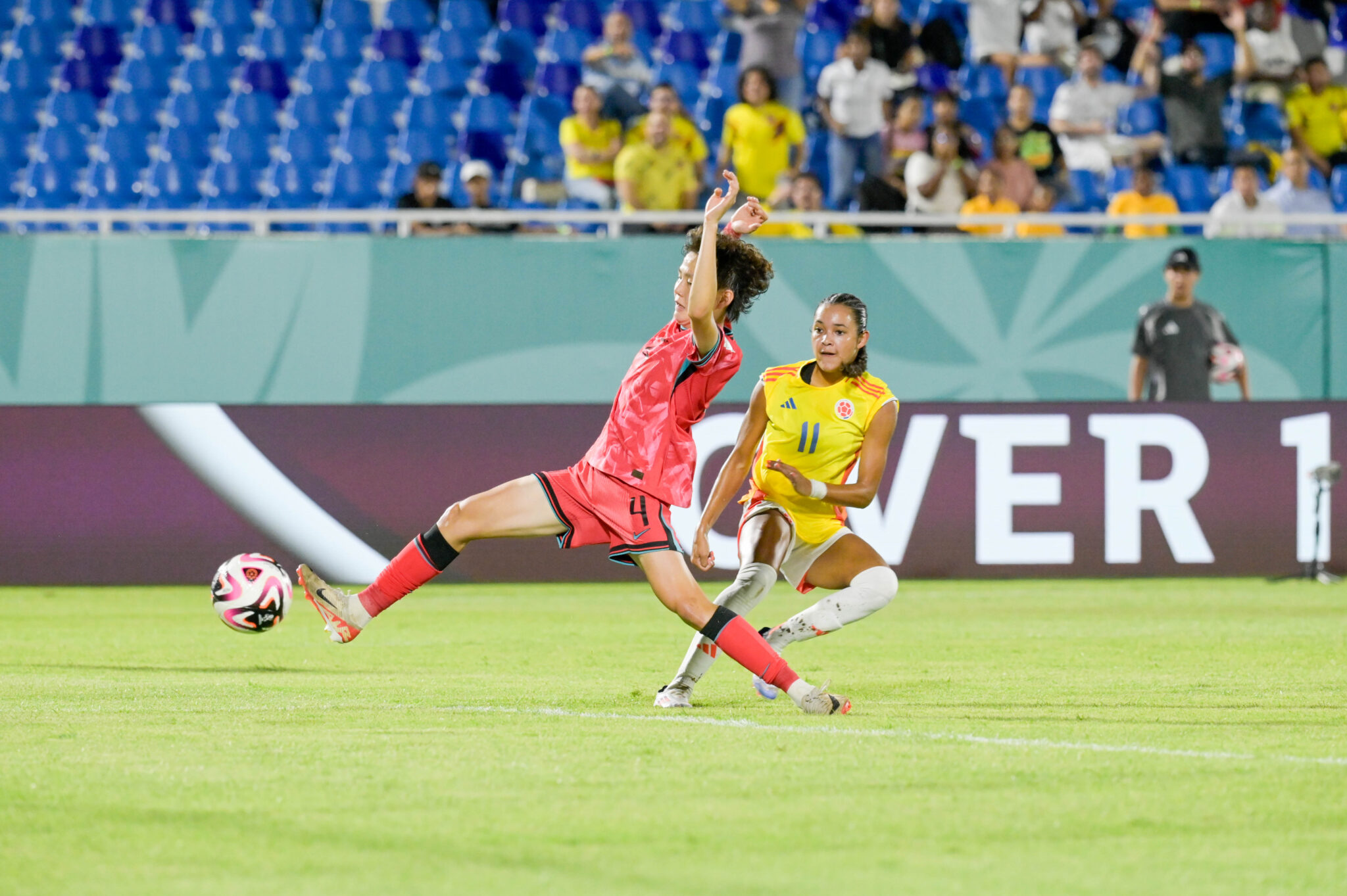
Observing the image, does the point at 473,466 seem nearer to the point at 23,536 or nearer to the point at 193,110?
the point at 23,536

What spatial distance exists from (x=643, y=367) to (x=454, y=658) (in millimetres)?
2725

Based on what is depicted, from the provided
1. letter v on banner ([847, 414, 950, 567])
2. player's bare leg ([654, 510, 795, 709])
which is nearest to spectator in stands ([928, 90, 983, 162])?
letter v on banner ([847, 414, 950, 567])

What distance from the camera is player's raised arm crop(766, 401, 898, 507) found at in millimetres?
7176

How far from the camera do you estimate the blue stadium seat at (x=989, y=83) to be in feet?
57.9

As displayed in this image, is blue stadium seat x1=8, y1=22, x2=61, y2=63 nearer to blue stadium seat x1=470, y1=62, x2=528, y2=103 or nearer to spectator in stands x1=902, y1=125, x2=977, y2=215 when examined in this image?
blue stadium seat x1=470, y1=62, x2=528, y2=103

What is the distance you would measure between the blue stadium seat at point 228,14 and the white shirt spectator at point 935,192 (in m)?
7.50

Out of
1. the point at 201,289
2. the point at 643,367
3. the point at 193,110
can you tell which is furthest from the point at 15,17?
the point at 643,367

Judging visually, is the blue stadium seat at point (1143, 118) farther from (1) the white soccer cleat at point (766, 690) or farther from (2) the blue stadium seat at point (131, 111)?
(1) the white soccer cleat at point (766, 690)

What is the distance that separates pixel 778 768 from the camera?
550cm

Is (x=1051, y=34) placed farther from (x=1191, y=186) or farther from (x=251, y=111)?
(x=251, y=111)

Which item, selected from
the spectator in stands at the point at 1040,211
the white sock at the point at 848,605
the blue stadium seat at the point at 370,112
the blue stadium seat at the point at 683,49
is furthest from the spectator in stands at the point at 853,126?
the white sock at the point at 848,605

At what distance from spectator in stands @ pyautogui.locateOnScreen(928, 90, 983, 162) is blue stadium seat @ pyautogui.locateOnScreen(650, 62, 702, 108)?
2.40m

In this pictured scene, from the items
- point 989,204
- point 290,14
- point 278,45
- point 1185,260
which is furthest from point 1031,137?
point 290,14

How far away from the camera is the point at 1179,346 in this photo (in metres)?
14.0
